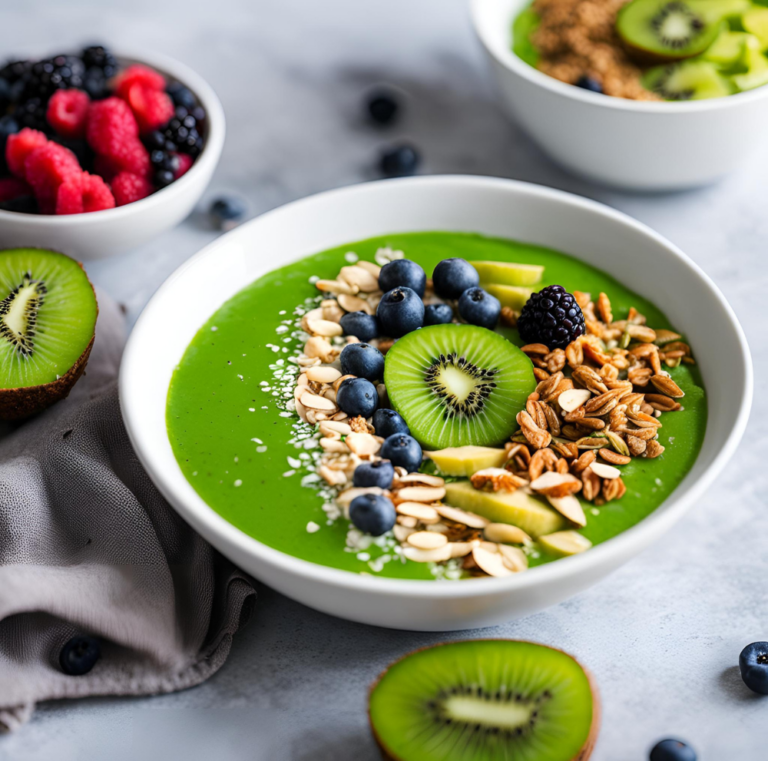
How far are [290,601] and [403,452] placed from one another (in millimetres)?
398

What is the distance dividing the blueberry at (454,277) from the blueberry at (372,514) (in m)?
0.66

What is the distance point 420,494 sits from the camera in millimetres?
1693

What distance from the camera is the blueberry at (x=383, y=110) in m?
3.11

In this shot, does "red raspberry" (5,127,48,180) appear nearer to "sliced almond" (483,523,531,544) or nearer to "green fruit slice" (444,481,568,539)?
"green fruit slice" (444,481,568,539)

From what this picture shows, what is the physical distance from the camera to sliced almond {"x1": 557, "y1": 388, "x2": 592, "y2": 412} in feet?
6.07

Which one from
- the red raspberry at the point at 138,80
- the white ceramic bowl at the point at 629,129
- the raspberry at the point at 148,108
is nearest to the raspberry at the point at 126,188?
the raspberry at the point at 148,108

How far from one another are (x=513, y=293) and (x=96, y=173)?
1.24 m

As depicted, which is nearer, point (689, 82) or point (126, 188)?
point (126, 188)

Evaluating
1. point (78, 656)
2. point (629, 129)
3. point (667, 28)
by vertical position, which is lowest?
point (78, 656)

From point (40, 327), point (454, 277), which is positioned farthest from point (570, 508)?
point (40, 327)

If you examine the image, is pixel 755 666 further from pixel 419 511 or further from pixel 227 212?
pixel 227 212

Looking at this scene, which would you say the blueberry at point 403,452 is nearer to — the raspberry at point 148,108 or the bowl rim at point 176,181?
the bowl rim at point 176,181

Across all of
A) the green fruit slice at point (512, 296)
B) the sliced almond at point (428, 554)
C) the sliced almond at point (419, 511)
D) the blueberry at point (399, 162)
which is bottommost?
the blueberry at point (399, 162)

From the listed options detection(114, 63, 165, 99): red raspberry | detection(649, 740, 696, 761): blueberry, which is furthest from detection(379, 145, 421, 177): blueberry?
detection(649, 740, 696, 761): blueberry
